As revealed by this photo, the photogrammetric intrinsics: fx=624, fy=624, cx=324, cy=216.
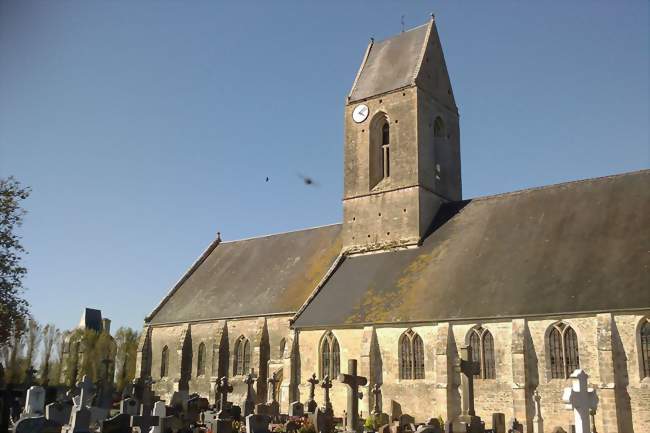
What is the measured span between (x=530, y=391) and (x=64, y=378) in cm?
4794

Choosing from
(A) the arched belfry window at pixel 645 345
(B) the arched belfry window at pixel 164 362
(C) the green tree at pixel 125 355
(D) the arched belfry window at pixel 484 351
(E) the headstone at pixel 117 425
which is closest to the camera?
(E) the headstone at pixel 117 425

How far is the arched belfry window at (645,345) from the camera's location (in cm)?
2042

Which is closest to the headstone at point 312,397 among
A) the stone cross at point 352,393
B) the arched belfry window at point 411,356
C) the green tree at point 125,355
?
the arched belfry window at point 411,356

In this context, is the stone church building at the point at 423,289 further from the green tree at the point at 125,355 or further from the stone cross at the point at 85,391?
the green tree at the point at 125,355

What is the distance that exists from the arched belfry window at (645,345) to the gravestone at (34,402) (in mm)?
18505

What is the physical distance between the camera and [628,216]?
968 inches

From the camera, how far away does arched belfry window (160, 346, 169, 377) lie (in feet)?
120

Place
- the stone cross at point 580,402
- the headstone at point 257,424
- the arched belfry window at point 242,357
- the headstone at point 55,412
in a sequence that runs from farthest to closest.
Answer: the arched belfry window at point 242,357 < the headstone at point 55,412 < the headstone at point 257,424 < the stone cross at point 580,402

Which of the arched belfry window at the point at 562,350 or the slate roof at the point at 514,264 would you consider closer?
the arched belfry window at the point at 562,350

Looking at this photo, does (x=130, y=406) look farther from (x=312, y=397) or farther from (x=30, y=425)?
(x=30, y=425)

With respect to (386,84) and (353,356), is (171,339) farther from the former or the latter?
(386,84)

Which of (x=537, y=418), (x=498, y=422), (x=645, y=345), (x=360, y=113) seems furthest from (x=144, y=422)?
(x=360, y=113)

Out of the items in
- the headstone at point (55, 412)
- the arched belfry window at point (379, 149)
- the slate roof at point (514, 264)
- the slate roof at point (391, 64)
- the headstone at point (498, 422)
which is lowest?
the headstone at point (498, 422)

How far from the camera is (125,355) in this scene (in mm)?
57469
